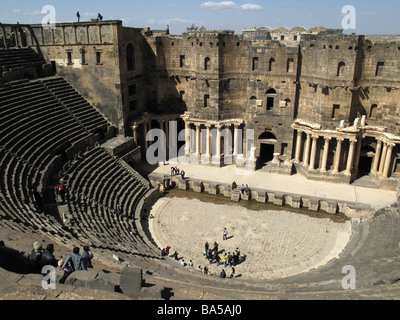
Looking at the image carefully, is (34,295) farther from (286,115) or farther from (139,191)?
(286,115)

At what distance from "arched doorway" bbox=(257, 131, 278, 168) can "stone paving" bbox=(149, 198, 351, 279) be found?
8563 mm

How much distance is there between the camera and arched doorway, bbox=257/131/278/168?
3198cm

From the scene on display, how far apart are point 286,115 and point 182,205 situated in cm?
1247

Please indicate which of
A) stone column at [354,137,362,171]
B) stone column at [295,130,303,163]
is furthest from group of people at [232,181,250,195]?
stone column at [354,137,362,171]

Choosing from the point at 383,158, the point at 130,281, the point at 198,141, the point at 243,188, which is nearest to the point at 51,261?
the point at 130,281

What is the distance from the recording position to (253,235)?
2248 centimetres

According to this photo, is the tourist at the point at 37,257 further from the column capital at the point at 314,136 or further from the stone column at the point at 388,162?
the stone column at the point at 388,162

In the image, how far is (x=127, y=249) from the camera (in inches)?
693

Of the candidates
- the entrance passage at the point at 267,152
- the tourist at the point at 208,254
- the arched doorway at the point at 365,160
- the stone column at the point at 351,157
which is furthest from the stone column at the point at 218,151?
the tourist at the point at 208,254

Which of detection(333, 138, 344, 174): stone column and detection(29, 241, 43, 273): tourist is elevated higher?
detection(29, 241, 43, 273): tourist

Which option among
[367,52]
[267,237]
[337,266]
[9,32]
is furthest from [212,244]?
[9,32]

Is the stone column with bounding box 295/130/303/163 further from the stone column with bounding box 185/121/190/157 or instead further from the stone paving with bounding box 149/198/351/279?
the stone column with bounding box 185/121/190/157

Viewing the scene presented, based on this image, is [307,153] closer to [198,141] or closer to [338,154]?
[338,154]

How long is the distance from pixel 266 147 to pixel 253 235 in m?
13.6
